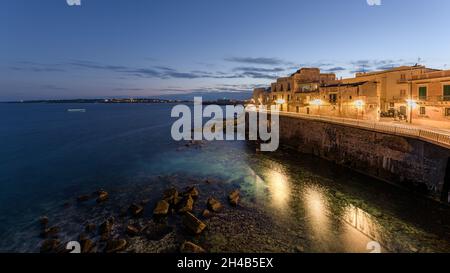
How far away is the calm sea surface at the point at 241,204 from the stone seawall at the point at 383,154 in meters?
1.19

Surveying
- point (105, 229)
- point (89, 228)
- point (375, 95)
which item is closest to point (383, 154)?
point (375, 95)

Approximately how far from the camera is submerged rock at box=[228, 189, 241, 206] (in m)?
16.7

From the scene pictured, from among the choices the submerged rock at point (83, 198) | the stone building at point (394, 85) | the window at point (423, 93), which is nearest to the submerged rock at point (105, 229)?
the submerged rock at point (83, 198)

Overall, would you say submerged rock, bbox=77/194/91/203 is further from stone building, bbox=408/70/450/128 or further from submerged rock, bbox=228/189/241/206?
stone building, bbox=408/70/450/128

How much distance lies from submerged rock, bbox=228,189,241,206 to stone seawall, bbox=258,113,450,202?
13.1m

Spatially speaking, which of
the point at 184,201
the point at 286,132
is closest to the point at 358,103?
the point at 286,132

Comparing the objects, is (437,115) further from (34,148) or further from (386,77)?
(34,148)

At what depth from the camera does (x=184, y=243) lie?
11.7 meters

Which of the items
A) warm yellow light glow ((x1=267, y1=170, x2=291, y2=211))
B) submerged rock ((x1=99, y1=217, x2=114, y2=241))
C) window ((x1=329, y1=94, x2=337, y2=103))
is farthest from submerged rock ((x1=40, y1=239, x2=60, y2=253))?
window ((x1=329, y1=94, x2=337, y2=103))

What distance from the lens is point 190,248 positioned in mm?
11422

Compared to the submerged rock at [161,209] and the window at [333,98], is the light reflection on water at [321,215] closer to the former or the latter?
the submerged rock at [161,209]

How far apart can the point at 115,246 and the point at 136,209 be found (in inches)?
150

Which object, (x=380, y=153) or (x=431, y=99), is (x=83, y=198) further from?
(x=431, y=99)
